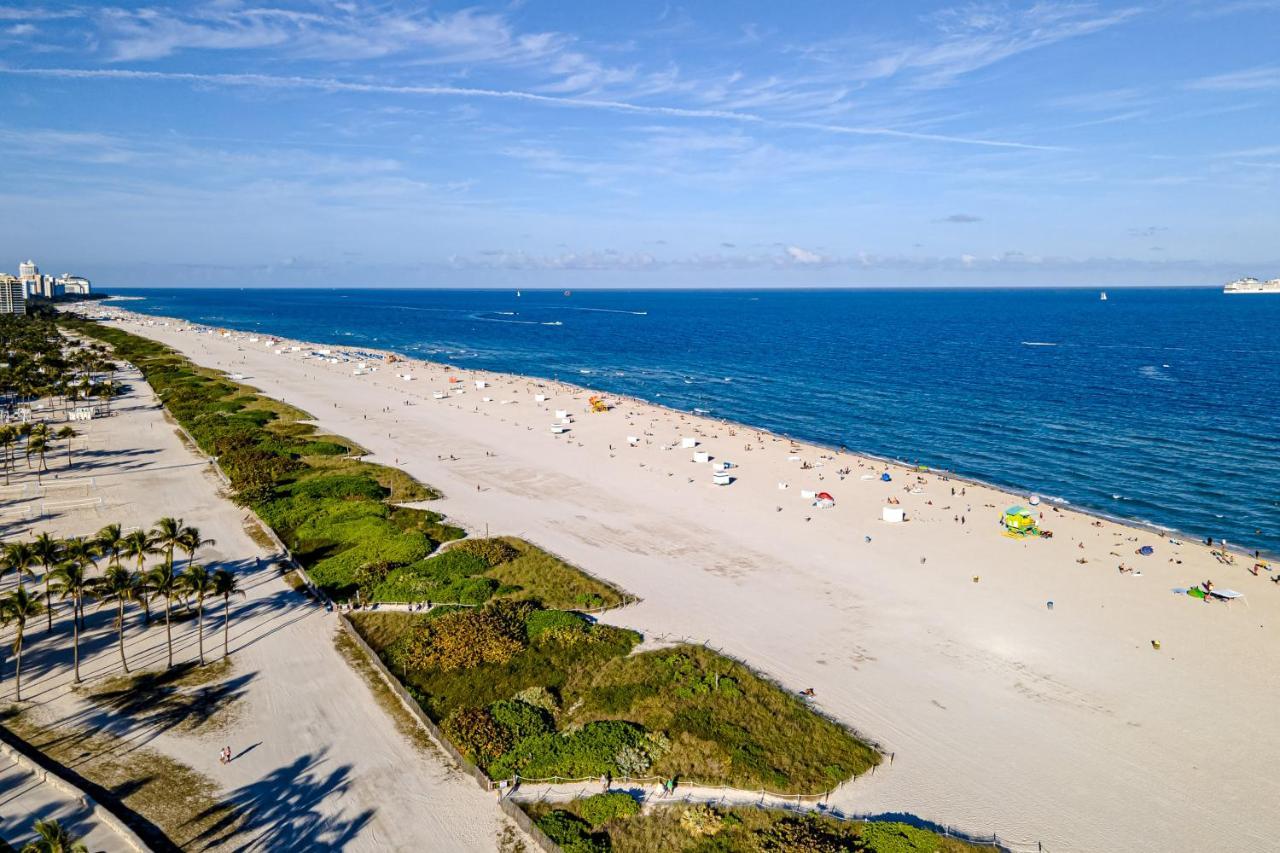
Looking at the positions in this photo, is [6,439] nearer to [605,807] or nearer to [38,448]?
[38,448]

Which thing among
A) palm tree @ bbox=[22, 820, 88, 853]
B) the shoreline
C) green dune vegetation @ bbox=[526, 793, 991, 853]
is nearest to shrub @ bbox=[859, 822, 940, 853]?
green dune vegetation @ bbox=[526, 793, 991, 853]

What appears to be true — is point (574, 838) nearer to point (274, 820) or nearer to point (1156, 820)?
point (274, 820)

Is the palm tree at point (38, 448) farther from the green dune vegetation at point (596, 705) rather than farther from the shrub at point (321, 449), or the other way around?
the green dune vegetation at point (596, 705)

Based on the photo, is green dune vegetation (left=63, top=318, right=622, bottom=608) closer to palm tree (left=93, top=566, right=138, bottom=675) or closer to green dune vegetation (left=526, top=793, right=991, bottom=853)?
palm tree (left=93, top=566, right=138, bottom=675)

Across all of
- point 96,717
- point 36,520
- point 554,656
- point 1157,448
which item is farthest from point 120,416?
point 1157,448

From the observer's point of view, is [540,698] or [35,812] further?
[540,698]

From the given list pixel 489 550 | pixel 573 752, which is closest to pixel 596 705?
pixel 573 752
